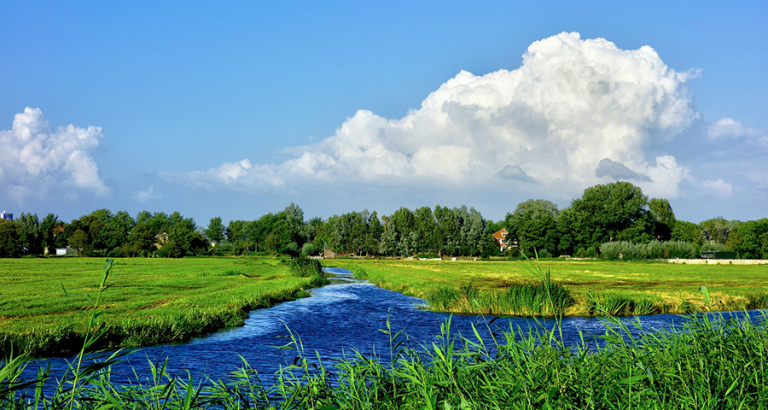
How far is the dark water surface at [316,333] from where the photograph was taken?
15666mm

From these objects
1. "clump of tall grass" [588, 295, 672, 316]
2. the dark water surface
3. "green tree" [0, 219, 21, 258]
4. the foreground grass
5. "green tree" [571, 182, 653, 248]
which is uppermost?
"green tree" [571, 182, 653, 248]

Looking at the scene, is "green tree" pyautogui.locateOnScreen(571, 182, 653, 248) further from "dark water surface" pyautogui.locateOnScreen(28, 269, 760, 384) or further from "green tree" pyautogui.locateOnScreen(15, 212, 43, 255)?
"green tree" pyautogui.locateOnScreen(15, 212, 43, 255)

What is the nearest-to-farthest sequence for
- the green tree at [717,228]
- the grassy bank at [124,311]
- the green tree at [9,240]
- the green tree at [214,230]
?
the grassy bank at [124,311] → the green tree at [9,240] → the green tree at [717,228] → the green tree at [214,230]

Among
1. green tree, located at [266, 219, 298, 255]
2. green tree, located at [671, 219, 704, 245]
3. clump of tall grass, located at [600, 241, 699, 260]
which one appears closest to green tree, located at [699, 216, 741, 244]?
green tree, located at [671, 219, 704, 245]

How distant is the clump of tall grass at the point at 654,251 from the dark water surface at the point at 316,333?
83.8m

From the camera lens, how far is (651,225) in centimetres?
11969

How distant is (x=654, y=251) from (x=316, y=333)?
98906mm

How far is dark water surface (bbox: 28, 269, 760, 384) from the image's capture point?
15666 mm

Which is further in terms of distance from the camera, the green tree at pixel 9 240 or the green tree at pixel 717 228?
the green tree at pixel 717 228

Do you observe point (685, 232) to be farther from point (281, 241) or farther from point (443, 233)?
point (281, 241)

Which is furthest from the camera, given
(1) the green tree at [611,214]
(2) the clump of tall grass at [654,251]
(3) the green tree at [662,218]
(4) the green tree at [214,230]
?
(4) the green tree at [214,230]

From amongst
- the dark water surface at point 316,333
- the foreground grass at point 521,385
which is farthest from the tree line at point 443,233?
the foreground grass at point 521,385

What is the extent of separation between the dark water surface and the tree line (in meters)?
90.4

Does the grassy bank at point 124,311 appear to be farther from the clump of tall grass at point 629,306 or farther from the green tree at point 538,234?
the green tree at point 538,234
